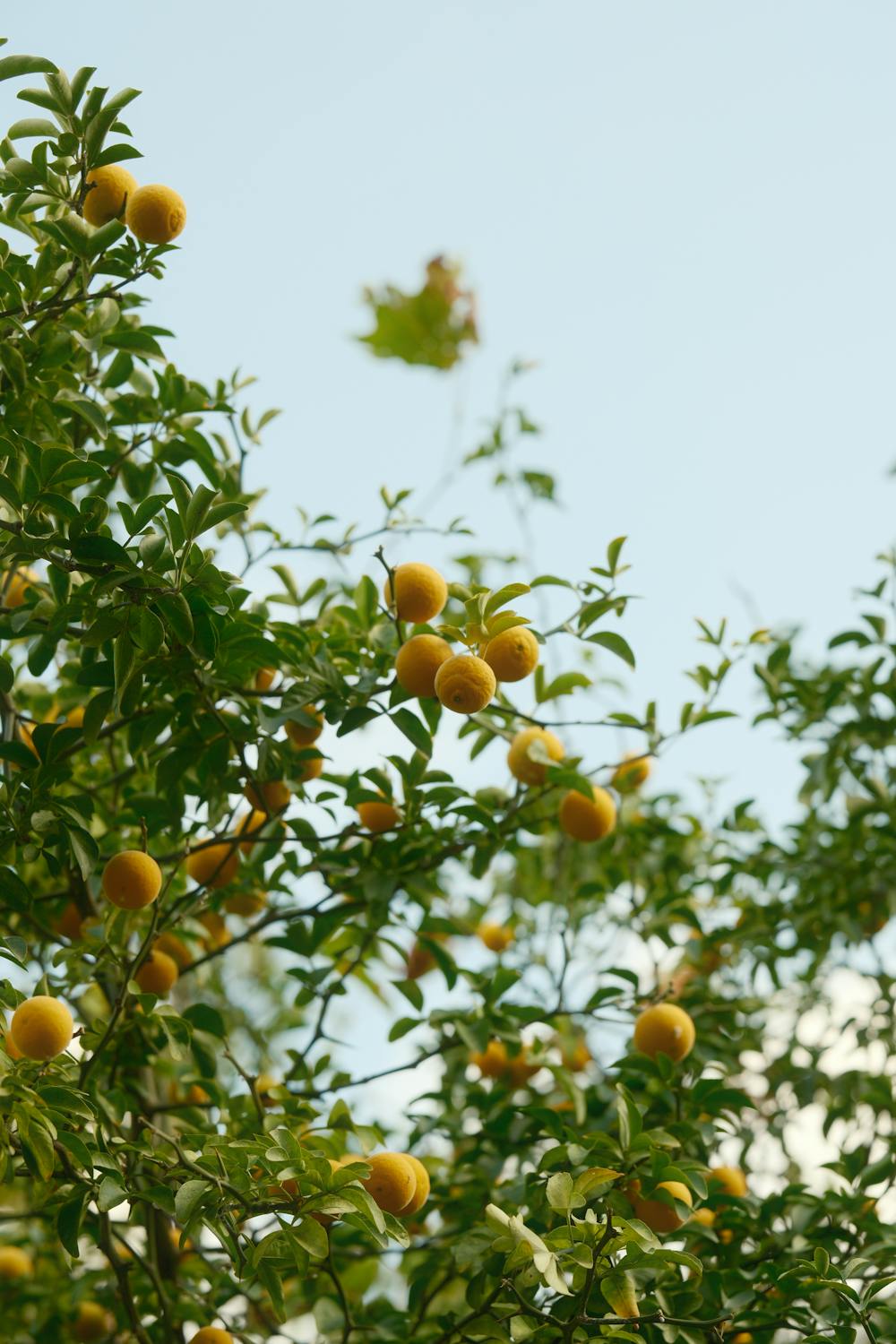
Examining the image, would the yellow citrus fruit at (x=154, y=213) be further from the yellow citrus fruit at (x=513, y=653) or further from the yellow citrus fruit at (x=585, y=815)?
the yellow citrus fruit at (x=585, y=815)

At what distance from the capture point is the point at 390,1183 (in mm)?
1542

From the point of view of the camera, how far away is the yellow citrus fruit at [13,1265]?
2434 millimetres

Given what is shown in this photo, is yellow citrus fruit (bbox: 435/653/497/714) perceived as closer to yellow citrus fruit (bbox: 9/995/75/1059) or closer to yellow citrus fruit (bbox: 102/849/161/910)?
yellow citrus fruit (bbox: 102/849/161/910)

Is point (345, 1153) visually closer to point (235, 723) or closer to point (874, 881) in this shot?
point (235, 723)

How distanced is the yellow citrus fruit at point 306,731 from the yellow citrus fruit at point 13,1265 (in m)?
1.36

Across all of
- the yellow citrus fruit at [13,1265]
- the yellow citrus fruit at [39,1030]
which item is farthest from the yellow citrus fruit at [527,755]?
the yellow citrus fruit at [13,1265]

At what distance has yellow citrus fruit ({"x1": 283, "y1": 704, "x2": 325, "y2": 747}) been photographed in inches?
71.3

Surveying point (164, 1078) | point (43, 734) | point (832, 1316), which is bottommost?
point (832, 1316)

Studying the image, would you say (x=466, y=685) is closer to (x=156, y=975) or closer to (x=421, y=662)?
(x=421, y=662)

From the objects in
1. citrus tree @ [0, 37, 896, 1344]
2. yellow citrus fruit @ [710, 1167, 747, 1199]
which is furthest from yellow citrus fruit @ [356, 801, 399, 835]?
yellow citrus fruit @ [710, 1167, 747, 1199]

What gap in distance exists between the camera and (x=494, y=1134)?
2.06 metres

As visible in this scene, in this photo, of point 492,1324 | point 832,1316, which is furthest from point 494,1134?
point 832,1316

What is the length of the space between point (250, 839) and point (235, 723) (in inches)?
8.7

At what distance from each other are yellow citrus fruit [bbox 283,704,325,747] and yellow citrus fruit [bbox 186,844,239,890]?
0.86 feet
